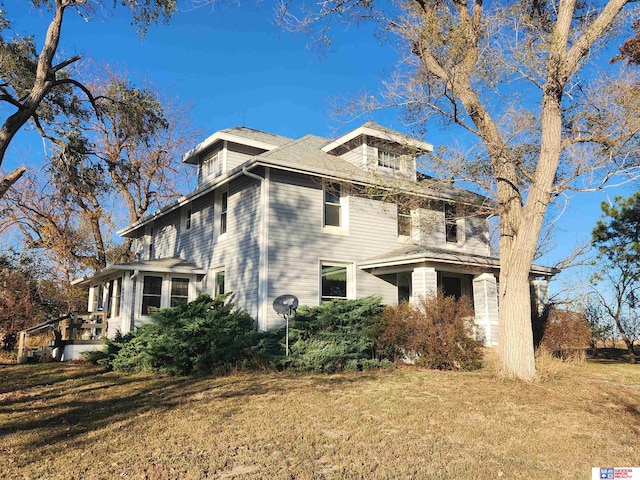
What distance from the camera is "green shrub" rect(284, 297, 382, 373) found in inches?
428

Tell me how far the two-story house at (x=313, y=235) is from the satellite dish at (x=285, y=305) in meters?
0.47

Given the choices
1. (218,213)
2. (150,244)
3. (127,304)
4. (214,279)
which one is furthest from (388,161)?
(150,244)

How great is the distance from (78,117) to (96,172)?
168 cm

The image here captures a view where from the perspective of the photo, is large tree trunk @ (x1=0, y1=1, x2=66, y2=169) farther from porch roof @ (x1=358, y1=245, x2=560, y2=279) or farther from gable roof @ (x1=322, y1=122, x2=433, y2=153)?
porch roof @ (x1=358, y1=245, x2=560, y2=279)

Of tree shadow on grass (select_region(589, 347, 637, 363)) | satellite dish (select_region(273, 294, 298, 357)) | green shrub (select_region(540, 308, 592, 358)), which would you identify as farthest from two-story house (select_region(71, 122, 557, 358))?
tree shadow on grass (select_region(589, 347, 637, 363))

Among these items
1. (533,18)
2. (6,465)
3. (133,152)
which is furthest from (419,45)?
(133,152)

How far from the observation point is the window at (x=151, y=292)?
15336 millimetres

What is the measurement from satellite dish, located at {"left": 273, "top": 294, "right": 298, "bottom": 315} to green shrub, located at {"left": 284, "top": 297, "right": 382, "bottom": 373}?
0.24m

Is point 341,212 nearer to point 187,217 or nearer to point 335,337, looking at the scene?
point 335,337

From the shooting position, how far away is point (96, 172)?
13.9 metres

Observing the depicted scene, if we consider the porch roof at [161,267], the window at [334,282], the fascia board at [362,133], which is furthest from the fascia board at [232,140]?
the window at [334,282]

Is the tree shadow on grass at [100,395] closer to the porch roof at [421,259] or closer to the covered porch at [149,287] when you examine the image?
the covered porch at [149,287]

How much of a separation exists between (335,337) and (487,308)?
15.8 feet

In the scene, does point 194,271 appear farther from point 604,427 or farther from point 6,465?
point 604,427
